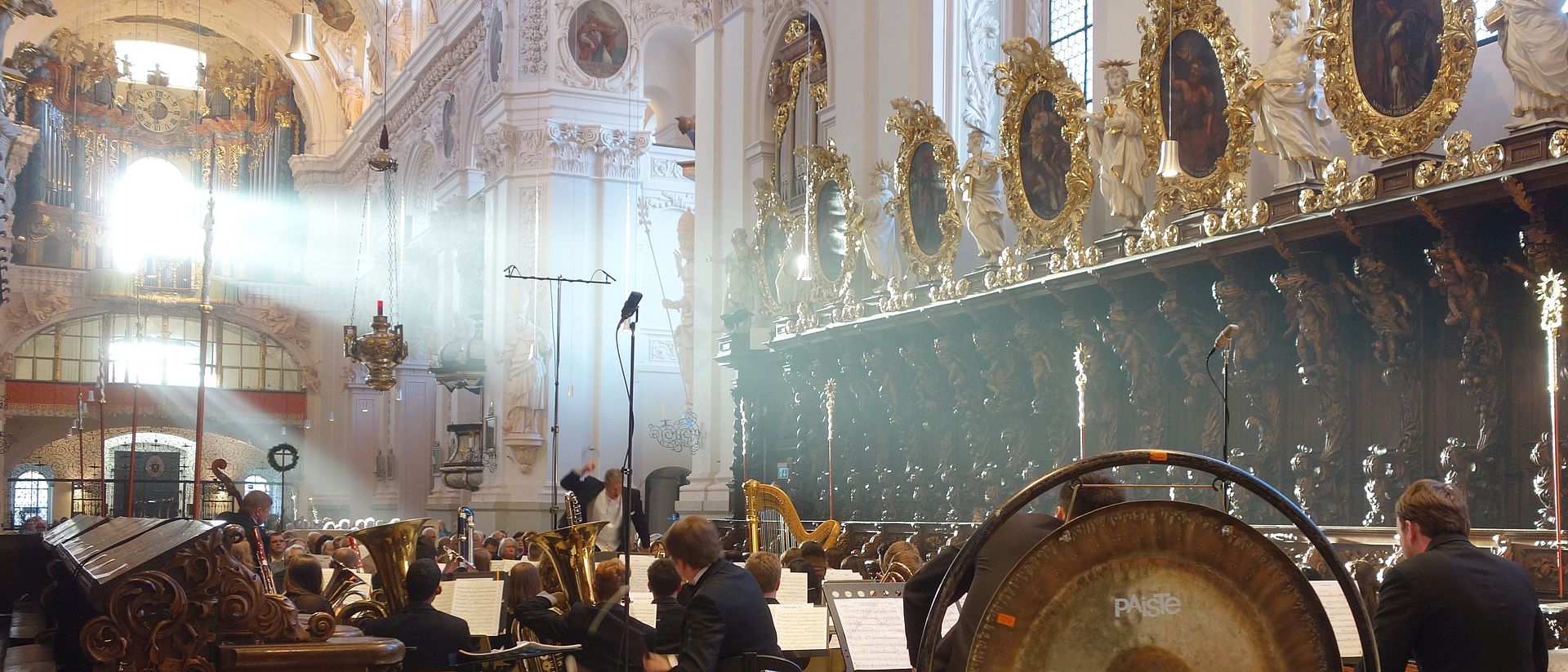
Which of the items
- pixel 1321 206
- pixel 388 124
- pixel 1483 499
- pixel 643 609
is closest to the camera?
pixel 643 609

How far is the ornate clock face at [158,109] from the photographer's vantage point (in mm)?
39781

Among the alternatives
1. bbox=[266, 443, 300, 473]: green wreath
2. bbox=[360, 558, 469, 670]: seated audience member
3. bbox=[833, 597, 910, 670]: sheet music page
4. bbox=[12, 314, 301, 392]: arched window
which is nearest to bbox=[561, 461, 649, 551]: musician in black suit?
bbox=[360, 558, 469, 670]: seated audience member

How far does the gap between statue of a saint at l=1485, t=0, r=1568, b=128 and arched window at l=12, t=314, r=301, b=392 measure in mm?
32797

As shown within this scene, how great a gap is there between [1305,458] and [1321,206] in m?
1.68

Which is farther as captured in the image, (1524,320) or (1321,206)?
(1321,206)

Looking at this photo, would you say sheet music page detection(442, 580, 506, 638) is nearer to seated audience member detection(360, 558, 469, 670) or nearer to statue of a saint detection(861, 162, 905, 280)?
seated audience member detection(360, 558, 469, 670)

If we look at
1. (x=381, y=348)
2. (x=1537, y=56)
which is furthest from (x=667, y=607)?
(x=381, y=348)

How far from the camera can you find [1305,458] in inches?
400

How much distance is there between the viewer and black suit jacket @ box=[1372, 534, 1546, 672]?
3.99 meters

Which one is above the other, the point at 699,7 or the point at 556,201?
the point at 699,7

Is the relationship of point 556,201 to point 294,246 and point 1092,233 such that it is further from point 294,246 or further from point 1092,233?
Result: point 294,246

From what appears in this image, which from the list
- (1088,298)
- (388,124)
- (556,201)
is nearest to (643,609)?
(1088,298)

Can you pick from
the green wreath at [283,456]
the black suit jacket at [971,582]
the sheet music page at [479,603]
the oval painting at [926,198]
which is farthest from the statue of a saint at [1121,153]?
the green wreath at [283,456]

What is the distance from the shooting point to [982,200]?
14.0 metres
